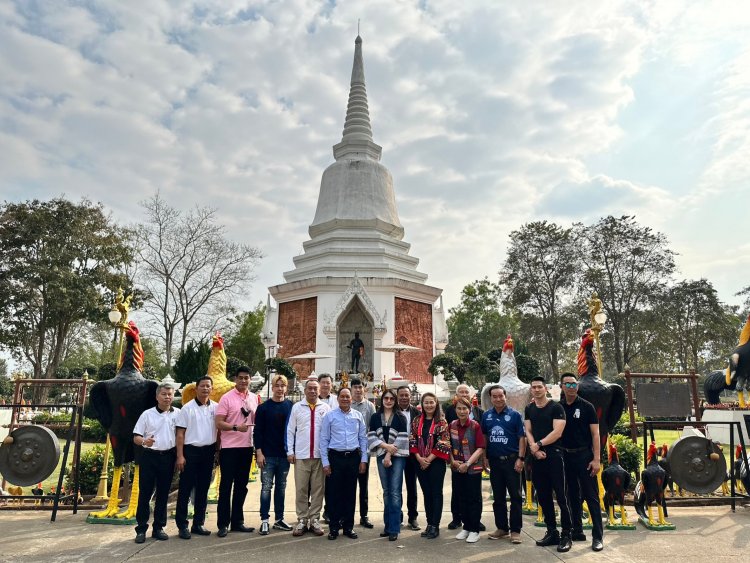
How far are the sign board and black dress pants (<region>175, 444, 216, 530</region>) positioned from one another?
7197 millimetres

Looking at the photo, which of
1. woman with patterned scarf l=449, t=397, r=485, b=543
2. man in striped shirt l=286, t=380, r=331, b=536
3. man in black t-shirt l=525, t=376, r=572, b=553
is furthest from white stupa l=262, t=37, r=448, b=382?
man in black t-shirt l=525, t=376, r=572, b=553

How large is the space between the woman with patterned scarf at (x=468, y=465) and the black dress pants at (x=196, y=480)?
113 inches

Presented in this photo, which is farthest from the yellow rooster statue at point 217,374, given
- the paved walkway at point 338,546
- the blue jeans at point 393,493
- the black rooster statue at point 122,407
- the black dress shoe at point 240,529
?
the blue jeans at point 393,493

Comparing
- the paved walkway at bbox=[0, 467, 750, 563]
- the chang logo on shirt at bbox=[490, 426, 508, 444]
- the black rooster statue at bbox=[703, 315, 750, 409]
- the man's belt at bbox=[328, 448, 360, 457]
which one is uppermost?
the black rooster statue at bbox=[703, 315, 750, 409]

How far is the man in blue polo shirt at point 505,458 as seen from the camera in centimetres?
600

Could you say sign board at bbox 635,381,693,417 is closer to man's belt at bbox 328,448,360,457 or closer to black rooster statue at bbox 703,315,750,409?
black rooster statue at bbox 703,315,750,409

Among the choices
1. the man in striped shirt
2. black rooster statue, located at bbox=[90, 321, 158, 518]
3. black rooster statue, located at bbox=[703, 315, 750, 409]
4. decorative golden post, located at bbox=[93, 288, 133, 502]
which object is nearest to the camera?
the man in striped shirt

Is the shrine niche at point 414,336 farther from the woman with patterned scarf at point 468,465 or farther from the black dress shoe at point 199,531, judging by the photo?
the black dress shoe at point 199,531

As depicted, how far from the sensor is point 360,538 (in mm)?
6113

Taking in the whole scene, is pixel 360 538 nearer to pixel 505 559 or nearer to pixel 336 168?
pixel 505 559

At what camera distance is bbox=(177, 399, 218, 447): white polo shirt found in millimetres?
6180

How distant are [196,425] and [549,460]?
402 centimetres

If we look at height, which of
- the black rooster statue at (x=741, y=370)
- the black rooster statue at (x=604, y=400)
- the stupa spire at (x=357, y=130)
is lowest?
the black rooster statue at (x=604, y=400)

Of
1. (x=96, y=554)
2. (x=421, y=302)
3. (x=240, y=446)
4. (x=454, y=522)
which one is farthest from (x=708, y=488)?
(x=421, y=302)
